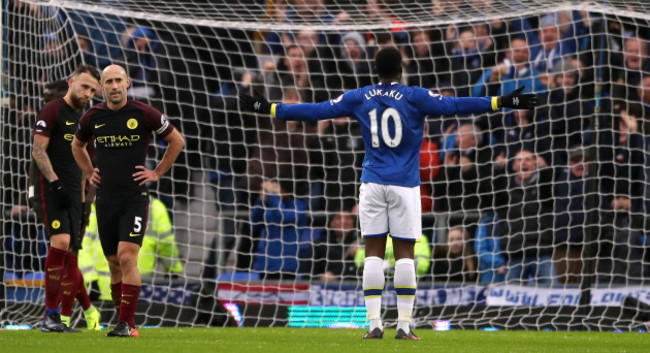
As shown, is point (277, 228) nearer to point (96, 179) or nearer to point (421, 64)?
point (421, 64)

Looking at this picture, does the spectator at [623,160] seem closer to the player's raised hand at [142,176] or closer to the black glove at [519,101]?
the black glove at [519,101]

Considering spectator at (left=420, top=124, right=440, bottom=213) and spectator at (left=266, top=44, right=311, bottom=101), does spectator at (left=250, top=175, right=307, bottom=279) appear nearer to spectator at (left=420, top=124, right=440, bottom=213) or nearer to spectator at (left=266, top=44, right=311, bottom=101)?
spectator at (left=266, top=44, right=311, bottom=101)

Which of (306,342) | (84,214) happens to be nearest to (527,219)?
(306,342)

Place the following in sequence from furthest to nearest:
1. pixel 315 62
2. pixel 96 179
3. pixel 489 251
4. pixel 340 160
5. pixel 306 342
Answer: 1. pixel 315 62
2. pixel 340 160
3. pixel 489 251
4. pixel 96 179
5. pixel 306 342

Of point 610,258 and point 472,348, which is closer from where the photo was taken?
point 472,348

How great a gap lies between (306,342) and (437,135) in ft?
16.1

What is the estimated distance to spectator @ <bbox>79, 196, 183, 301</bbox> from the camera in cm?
1002

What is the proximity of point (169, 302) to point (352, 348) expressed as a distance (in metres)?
4.16

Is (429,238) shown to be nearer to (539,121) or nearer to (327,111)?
(539,121)

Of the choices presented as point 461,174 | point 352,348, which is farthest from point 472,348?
point 461,174

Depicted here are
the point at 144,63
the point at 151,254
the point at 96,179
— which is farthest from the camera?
the point at 144,63

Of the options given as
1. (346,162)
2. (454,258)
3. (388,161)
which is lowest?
(454,258)

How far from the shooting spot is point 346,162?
11234 mm

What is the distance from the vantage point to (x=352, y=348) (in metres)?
5.83
